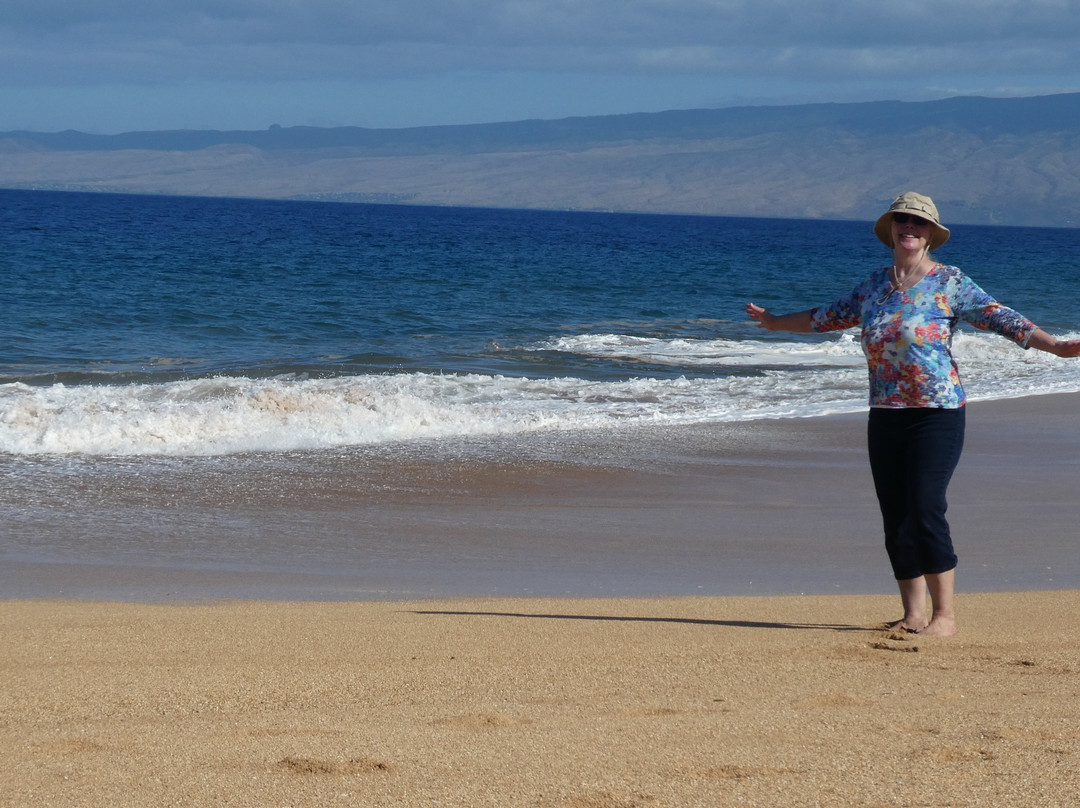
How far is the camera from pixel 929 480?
4.25 meters

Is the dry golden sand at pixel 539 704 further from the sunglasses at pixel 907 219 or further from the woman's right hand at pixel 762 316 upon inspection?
the sunglasses at pixel 907 219

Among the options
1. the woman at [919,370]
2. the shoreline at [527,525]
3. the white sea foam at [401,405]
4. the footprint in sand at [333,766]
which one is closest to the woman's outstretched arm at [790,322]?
the woman at [919,370]

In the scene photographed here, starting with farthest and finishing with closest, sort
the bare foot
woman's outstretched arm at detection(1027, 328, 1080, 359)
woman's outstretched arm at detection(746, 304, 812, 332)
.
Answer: woman's outstretched arm at detection(746, 304, 812, 332)
the bare foot
woman's outstretched arm at detection(1027, 328, 1080, 359)

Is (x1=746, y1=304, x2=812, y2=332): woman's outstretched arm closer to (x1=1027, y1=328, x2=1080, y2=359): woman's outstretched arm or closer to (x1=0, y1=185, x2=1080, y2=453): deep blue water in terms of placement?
(x1=1027, y1=328, x2=1080, y2=359): woman's outstretched arm

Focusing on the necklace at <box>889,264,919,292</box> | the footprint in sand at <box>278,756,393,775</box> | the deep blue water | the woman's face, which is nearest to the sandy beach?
the footprint in sand at <box>278,756,393,775</box>

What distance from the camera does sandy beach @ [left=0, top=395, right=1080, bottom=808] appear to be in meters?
2.89

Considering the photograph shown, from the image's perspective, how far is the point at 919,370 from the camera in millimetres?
4184

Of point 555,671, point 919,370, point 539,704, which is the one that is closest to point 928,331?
point 919,370

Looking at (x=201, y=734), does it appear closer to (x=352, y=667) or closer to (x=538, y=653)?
(x=352, y=667)

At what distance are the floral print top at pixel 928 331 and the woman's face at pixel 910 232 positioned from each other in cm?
11

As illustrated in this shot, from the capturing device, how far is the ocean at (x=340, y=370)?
320 inches

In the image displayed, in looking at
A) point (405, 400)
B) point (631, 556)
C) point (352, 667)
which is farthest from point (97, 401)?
point (352, 667)

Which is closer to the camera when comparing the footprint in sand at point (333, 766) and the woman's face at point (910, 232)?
the footprint in sand at point (333, 766)

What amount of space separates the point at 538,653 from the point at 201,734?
1.30 m
